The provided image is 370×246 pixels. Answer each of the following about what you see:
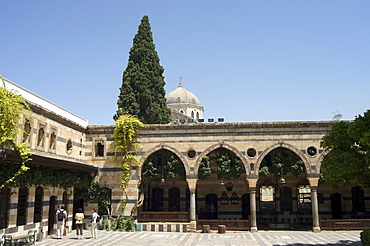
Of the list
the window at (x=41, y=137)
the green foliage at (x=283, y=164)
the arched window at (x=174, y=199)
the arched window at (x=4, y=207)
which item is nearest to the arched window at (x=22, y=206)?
the arched window at (x=4, y=207)

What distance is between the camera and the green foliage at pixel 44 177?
559 inches

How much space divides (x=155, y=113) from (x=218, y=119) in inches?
287

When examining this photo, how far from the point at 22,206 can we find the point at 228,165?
11257mm

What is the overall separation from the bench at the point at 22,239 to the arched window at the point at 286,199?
50.8ft

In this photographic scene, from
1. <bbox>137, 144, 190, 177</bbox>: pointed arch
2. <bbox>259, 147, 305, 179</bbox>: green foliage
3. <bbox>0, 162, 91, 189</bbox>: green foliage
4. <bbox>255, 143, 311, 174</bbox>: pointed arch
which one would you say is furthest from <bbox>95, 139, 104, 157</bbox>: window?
<bbox>259, 147, 305, 179</bbox>: green foliage

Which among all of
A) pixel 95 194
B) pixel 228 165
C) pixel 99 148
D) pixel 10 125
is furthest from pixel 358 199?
pixel 10 125

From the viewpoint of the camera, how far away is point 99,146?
892 inches

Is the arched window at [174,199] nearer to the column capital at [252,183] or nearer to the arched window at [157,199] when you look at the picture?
the arched window at [157,199]

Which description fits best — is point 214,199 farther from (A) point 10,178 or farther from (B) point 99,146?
(A) point 10,178

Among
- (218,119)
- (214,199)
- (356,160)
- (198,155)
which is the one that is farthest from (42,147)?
(356,160)

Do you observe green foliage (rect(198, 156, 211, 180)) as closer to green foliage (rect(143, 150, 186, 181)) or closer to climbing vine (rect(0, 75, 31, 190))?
green foliage (rect(143, 150, 186, 181))

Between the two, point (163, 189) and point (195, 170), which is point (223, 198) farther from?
point (195, 170)

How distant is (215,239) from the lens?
58.3ft

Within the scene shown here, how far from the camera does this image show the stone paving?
16.4 meters
